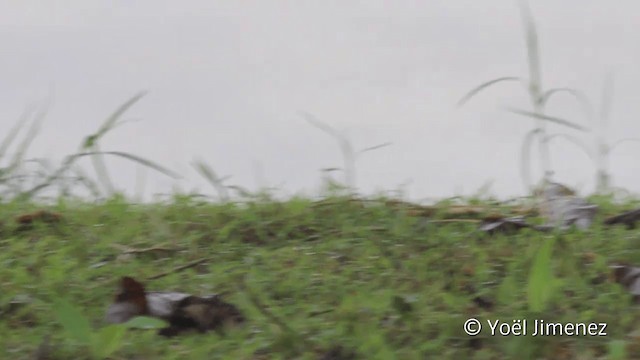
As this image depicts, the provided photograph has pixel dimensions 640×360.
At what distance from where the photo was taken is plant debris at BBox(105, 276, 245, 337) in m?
2.66

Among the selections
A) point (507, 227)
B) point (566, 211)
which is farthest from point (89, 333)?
point (566, 211)

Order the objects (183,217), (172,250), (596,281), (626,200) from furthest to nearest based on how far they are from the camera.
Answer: (626,200) < (183,217) < (172,250) < (596,281)

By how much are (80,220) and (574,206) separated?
5.12ft

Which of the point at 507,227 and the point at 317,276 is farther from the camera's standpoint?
the point at 507,227

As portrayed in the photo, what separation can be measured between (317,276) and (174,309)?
0.43 m

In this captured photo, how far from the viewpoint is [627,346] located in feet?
7.92

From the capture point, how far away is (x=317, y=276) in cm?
295

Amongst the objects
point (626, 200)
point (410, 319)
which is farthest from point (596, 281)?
point (626, 200)

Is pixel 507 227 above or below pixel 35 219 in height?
below

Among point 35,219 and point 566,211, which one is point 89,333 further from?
point 566,211

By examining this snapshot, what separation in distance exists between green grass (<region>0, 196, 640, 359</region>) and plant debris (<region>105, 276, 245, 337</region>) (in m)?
0.06

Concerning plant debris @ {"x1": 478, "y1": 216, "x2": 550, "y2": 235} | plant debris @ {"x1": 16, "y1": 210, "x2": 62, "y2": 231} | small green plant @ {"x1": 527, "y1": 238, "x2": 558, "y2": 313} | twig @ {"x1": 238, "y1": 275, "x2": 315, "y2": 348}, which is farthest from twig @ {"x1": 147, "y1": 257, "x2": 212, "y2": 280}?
small green plant @ {"x1": 527, "y1": 238, "x2": 558, "y2": 313}

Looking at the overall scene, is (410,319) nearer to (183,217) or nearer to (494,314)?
(494,314)

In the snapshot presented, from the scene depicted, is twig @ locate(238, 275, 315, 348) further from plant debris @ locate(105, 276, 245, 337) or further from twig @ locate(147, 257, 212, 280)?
twig @ locate(147, 257, 212, 280)
